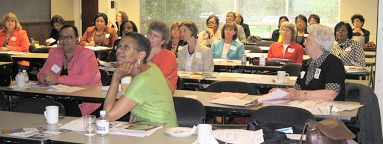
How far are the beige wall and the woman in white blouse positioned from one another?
26.6ft

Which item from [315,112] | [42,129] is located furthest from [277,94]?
[42,129]

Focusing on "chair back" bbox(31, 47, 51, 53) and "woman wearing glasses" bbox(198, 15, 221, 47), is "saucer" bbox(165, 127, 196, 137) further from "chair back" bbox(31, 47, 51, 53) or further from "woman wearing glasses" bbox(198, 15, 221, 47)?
"woman wearing glasses" bbox(198, 15, 221, 47)

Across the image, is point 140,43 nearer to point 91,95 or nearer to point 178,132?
point 178,132

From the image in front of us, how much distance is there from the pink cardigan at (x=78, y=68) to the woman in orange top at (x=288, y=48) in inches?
142

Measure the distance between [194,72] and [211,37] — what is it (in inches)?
168

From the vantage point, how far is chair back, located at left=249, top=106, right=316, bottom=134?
150 inches

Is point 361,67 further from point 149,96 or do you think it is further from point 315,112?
point 149,96

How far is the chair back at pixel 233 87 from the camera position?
204 inches

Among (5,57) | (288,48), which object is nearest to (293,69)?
(288,48)

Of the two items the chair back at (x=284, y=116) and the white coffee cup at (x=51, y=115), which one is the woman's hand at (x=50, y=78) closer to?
the white coffee cup at (x=51, y=115)

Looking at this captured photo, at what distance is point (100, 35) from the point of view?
1080 centimetres

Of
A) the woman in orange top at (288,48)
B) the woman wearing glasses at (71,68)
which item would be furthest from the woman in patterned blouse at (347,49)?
the woman wearing glasses at (71,68)

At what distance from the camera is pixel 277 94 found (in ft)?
15.1

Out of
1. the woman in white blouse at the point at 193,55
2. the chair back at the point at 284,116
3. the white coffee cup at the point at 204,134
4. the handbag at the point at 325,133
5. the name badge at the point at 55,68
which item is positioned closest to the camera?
the handbag at the point at 325,133
